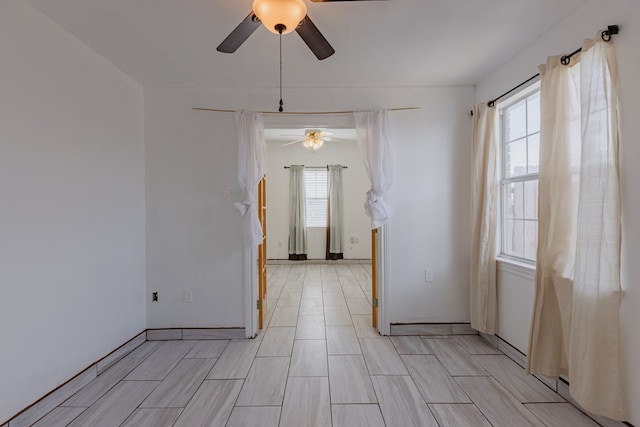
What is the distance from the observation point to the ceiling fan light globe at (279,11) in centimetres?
142

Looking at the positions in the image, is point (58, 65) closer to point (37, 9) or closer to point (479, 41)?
point (37, 9)

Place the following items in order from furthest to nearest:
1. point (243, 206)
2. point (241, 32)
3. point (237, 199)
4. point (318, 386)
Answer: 1. point (237, 199)
2. point (243, 206)
3. point (318, 386)
4. point (241, 32)

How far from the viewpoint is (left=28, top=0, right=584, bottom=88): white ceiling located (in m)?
1.95

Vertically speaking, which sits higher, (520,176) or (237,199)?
(520,176)

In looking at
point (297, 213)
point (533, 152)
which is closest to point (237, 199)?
point (533, 152)

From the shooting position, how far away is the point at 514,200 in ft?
9.26

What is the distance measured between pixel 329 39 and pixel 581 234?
2.11 meters

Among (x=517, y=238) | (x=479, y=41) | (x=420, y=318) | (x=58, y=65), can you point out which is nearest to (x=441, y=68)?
(x=479, y=41)

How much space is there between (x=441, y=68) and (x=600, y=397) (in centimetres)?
265

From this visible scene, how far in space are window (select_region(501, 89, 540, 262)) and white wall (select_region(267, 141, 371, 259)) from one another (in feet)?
13.9

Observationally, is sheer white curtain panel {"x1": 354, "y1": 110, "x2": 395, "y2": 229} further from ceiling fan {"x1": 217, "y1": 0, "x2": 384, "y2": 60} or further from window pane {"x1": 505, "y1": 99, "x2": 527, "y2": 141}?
ceiling fan {"x1": 217, "y1": 0, "x2": 384, "y2": 60}

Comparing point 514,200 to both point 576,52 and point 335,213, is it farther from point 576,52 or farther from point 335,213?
point 335,213

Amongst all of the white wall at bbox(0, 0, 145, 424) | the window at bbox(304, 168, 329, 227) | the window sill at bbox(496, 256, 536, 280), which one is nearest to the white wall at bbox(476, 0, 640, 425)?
the window sill at bbox(496, 256, 536, 280)

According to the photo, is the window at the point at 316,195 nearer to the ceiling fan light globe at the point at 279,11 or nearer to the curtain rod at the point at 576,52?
the curtain rod at the point at 576,52
